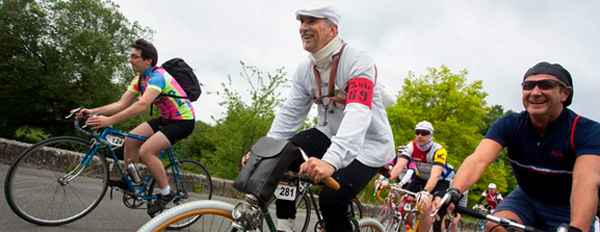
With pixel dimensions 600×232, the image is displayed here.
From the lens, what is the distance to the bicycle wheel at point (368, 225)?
392 cm

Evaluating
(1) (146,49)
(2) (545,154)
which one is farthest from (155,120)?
(2) (545,154)

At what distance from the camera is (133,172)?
4863 millimetres

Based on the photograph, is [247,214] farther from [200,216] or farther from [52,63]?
[52,63]

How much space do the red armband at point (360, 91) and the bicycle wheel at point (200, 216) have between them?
102 cm

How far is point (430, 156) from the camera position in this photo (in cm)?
674

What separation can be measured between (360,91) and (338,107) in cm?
40

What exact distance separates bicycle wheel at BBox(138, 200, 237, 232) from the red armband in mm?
1020

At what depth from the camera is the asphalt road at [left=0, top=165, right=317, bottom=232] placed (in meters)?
4.07

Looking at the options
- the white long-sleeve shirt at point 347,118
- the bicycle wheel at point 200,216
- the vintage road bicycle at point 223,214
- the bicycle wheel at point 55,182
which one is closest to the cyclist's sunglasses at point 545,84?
the white long-sleeve shirt at point 347,118

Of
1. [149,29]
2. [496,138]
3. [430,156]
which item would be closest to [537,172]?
[496,138]

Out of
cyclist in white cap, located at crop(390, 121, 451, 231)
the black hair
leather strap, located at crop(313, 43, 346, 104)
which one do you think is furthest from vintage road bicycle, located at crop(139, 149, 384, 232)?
cyclist in white cap, located at crop(390, 121, 451, 231)

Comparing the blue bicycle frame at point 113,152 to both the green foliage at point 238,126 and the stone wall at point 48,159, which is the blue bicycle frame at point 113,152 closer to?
the stone wall at point 48,159

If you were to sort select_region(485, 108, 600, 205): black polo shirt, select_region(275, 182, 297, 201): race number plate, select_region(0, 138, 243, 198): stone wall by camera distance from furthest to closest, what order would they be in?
select_region(0, 138, 243, 198): stone wall → select_region(275, 182, 297, 201): race number plate → select_region(485, 108, 600, 205): black polo shirt

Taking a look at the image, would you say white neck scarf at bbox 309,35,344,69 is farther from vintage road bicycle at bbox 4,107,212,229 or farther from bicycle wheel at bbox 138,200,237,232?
vintage road bicycle at bbox 4,107,212,229
